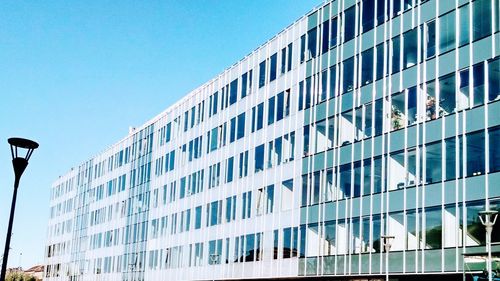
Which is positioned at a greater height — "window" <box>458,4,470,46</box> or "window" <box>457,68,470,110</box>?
"window" <box>458,4,470,46</box>

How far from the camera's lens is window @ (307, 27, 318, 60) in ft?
158

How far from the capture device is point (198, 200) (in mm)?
62844

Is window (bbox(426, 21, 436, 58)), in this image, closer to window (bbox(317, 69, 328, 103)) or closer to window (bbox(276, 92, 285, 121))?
window (bbox(317, 69, 328, 103))

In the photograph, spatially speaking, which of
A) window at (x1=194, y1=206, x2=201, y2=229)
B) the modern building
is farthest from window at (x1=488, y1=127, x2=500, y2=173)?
window at (x1=194, y1=206, x2=201, y2=229)

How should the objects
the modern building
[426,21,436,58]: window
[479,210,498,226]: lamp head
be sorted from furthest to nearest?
[426,21,436,58]: window < the modern building < [479,210,498,226]: lamp head

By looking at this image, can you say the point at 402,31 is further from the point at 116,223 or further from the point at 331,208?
the point at 116,223

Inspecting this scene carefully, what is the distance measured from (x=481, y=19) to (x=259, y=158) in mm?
22738

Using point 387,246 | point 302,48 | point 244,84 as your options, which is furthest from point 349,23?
point 387,246

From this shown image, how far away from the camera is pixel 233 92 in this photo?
59.0 m

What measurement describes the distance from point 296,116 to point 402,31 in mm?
11715

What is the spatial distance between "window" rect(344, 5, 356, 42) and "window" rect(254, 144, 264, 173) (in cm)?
1226

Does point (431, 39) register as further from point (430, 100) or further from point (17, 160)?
point (17, 160)

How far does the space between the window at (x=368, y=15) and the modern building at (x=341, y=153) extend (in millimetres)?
102

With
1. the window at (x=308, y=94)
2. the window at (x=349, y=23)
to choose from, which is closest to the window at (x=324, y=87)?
the window at (x=308, y=94)
